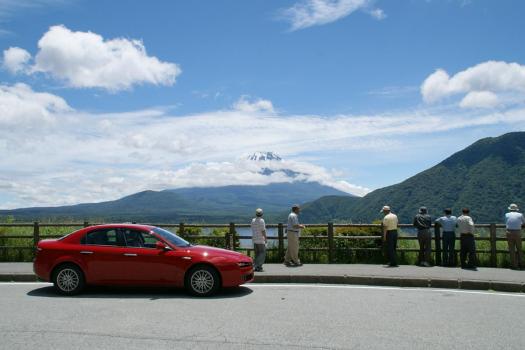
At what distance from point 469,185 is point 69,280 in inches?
4105

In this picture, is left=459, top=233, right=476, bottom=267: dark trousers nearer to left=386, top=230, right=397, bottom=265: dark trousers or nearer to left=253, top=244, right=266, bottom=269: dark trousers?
left=386, top=230, right=397, bottom=265: dark trousers

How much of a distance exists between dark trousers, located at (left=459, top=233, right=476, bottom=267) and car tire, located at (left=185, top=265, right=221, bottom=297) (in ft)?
23.2

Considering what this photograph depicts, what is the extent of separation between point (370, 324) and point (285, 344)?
67.1 inches

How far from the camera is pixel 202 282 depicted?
33.5 ft

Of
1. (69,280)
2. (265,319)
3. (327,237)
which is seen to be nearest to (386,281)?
(327,237)

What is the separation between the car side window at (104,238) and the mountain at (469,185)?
77.6 metres

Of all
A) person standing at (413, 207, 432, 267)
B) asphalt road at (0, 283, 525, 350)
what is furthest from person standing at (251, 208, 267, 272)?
person standing at (413, 207, 432, 267)

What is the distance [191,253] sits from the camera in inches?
408

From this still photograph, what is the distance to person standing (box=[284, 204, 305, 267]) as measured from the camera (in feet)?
46.7

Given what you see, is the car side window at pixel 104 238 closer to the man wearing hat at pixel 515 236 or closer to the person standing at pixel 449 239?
the person standing at pixel 449 239

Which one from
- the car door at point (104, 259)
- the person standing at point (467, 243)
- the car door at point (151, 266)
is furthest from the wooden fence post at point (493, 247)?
the car door at point (104, 259)

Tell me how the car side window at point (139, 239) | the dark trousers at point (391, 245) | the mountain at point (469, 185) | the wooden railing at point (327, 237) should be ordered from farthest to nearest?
the mountain at point (469, 185) → the wooden railing at point (327, 237) → the dark trousers at point (391, 245) → the car side window at point (139, 239)

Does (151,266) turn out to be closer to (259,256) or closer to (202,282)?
(202,282)

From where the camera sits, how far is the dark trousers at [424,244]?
14.2 m
